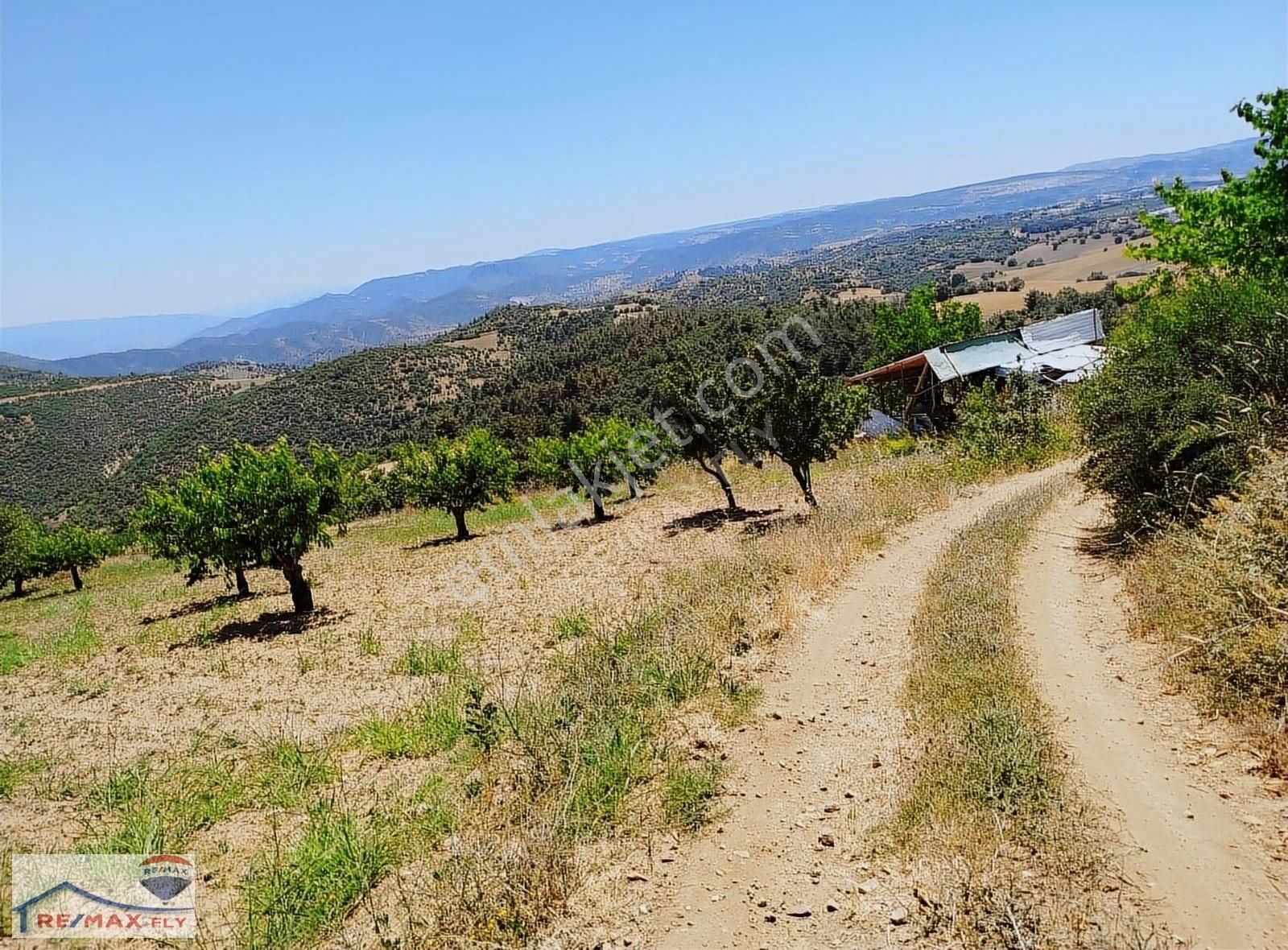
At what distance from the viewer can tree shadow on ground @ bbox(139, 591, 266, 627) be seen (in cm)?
1770

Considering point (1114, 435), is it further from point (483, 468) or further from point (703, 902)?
point (483, 468)

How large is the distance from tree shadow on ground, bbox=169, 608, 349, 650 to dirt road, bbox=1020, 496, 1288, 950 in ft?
45.3

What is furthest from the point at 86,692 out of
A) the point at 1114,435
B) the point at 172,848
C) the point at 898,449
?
the point at 898,449

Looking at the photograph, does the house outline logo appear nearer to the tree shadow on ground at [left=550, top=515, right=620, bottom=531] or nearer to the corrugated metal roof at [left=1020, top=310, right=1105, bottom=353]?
the tree shadow on ground at [left=550, top=515, right=620, bottom=531]

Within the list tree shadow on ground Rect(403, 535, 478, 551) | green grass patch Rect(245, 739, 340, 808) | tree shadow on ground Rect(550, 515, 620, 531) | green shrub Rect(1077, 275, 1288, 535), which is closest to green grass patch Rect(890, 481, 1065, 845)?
green shrub Rect(1077, 275, 1288, 535)

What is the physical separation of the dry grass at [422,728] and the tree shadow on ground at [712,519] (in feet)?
4.95

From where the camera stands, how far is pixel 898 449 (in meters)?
26.5

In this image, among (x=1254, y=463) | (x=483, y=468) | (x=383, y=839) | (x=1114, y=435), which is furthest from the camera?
(x=483, y=468)

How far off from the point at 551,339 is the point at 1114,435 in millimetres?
110470

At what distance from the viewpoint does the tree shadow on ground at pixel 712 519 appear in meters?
19.5

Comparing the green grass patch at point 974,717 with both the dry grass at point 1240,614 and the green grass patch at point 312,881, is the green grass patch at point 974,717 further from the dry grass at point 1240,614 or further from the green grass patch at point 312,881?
the green grass patch at point 312,881

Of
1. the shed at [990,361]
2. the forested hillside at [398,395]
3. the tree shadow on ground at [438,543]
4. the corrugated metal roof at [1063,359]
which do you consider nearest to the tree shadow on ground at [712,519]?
the tree shadow on ground at [438,543]

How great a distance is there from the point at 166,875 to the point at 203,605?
629 inches

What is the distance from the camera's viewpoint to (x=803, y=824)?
16.4 ft
